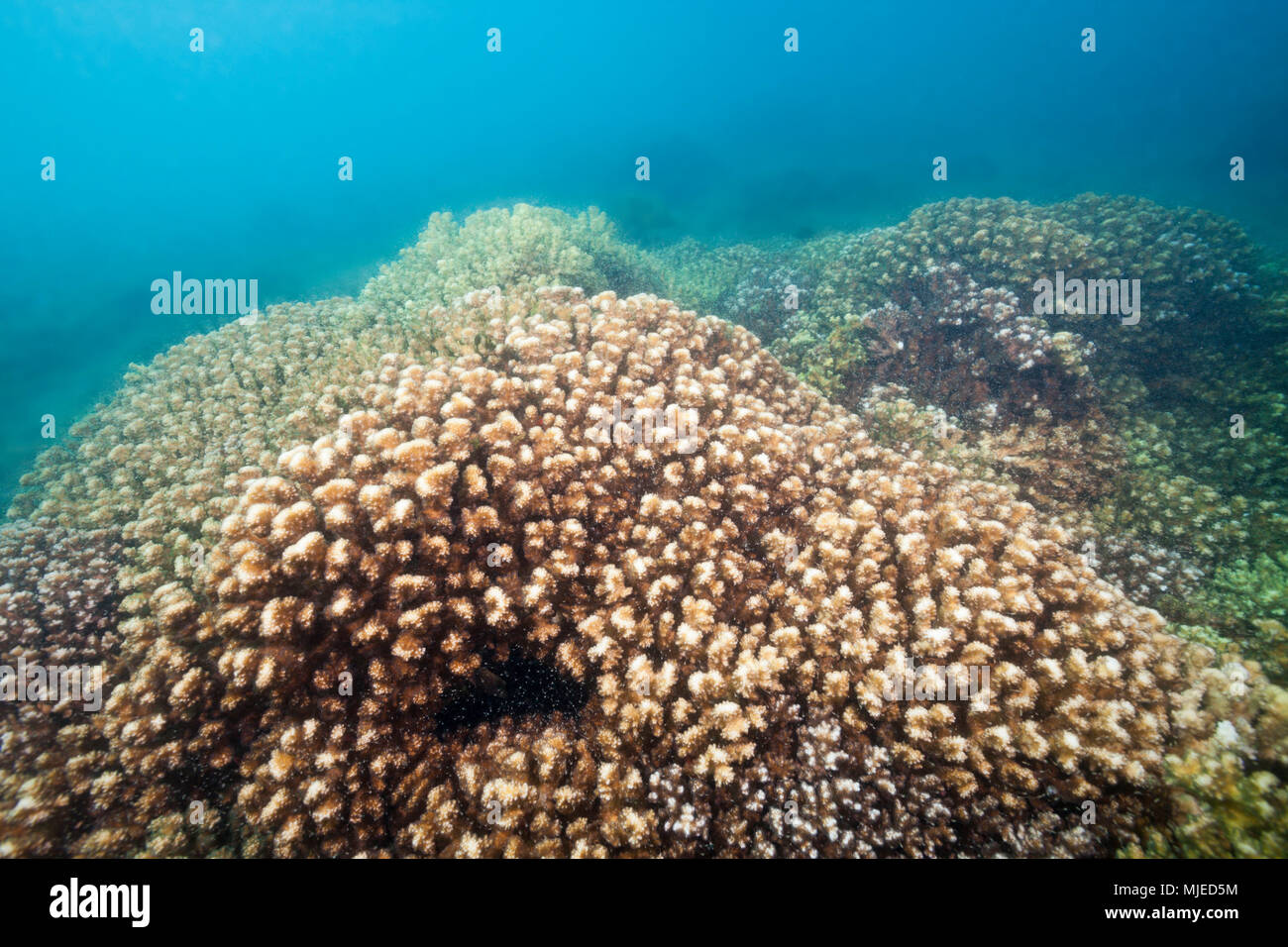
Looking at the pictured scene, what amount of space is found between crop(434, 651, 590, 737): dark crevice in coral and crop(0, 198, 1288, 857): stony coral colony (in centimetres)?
3

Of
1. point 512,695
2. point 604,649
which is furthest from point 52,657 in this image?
point 604,649

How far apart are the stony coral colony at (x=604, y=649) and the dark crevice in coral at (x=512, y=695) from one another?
0.10 feet

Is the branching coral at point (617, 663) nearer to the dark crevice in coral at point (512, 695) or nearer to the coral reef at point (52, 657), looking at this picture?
the dark crevice in coral at point (512, 695)

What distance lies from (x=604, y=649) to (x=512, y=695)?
1197mm

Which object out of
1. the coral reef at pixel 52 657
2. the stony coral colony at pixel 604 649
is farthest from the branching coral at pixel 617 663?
the coral reef at pixel 52 657

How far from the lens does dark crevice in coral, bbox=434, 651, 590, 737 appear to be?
16.0ft

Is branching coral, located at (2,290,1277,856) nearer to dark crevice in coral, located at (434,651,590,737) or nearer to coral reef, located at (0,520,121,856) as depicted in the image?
dark crevice in coral, located at (434,651,590,737)

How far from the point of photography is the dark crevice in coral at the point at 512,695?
4.88 metres

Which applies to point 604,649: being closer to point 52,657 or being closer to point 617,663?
point 617,663

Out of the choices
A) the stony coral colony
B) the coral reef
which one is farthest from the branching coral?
the coral reef
